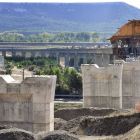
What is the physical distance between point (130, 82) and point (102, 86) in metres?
6.81

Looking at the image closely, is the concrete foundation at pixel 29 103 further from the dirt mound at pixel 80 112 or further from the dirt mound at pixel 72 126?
the dirt mound at pixel 80 112

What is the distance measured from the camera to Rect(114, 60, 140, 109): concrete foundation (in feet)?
171

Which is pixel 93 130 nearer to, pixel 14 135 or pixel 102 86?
pixel 14 135

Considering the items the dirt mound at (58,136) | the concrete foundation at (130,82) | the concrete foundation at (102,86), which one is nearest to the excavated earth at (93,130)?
the dirt mound at (58,136)

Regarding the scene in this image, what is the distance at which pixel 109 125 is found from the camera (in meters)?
32.3

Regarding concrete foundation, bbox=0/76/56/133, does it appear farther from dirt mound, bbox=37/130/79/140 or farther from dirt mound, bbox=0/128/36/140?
dirt mound, bbox=37/130/79/140

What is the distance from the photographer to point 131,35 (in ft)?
236

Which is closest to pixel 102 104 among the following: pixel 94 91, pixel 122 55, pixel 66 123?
pixel 94 91

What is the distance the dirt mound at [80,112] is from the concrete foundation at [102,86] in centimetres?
339

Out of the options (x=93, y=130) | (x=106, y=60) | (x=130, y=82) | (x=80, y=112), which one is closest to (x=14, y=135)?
(x=93, y=130)

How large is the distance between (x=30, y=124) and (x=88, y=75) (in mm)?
13178

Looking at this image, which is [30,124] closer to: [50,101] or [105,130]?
[50,101]

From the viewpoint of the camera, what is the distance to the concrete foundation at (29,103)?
33344 millimetres

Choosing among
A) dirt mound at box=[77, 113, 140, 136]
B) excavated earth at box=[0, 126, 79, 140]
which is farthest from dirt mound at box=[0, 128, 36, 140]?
dirt mound at box=[77, 113, 140, 136]
